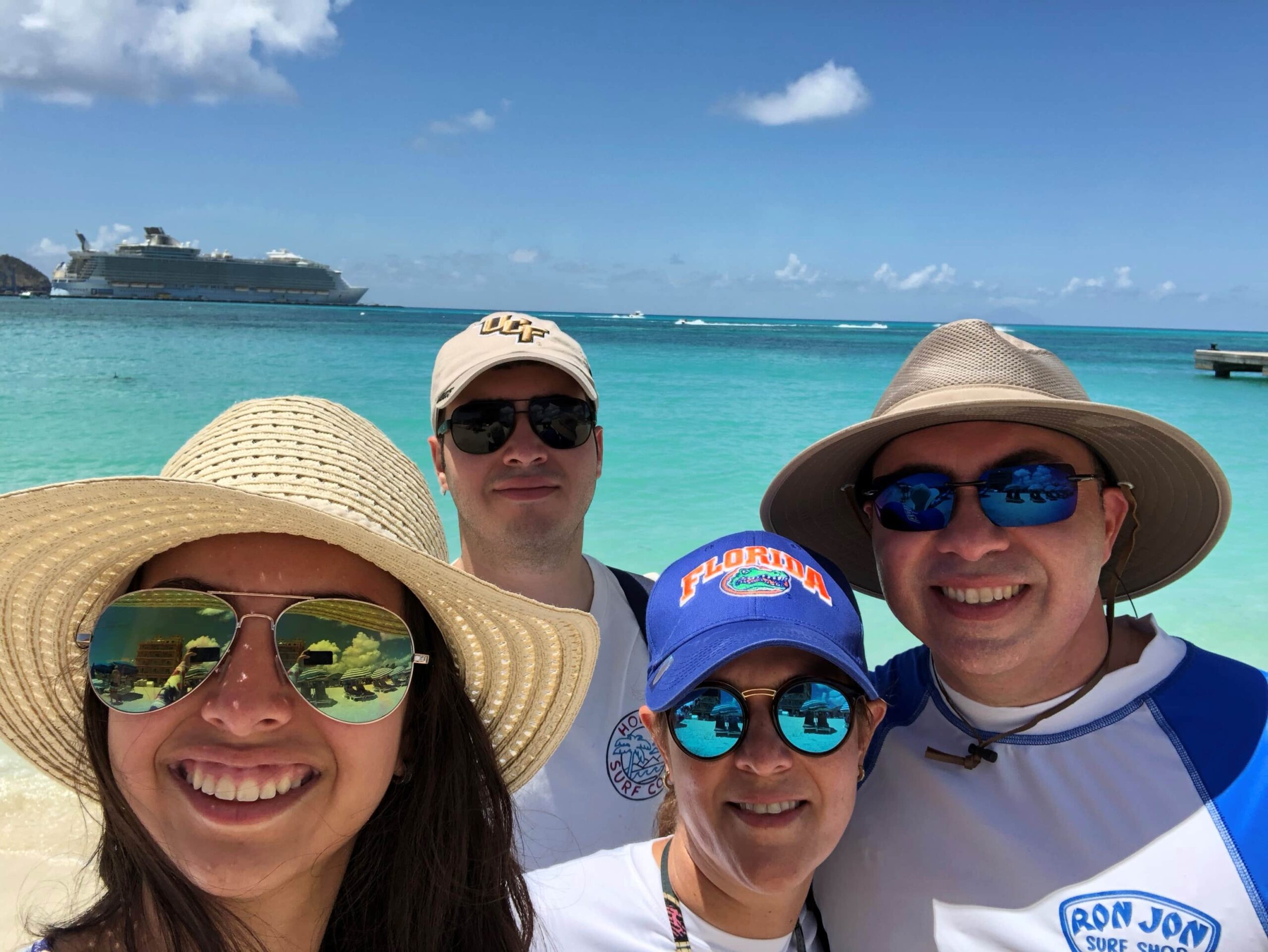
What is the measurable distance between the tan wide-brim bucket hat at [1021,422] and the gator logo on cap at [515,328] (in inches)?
41.9

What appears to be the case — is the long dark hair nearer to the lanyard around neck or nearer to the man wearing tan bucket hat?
the lanyard around neck

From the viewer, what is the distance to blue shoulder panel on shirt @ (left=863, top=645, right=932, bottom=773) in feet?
6.44

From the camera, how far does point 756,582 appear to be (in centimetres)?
160

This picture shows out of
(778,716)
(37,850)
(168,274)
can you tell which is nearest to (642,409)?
(37,850)

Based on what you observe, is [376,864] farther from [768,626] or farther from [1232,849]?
[1232,849]

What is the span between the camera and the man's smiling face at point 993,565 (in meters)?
1.81

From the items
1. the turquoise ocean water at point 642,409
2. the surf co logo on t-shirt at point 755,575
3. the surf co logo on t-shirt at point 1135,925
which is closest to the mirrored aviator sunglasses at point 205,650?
the surf co logo on t-shirt at point 755,575

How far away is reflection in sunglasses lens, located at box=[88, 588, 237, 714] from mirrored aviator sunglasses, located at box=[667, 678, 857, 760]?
2.65 ft

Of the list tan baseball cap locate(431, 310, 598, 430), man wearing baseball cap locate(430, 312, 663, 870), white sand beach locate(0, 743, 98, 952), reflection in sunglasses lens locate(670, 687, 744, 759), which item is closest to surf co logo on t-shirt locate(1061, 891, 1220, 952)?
reflection in sunglasses lens locate(670, 687, 744, 759)

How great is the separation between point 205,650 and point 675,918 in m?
0.99

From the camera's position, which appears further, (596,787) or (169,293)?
(169,293)

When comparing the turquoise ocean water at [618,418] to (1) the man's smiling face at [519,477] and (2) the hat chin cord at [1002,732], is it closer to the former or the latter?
(1) the man's smiling face at [519,477]

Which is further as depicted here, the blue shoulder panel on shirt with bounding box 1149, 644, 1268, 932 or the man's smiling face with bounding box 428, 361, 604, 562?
the man's smiling face with bounding box 428, 361, 604, 562

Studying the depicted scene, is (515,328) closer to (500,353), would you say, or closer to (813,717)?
(500,353)
